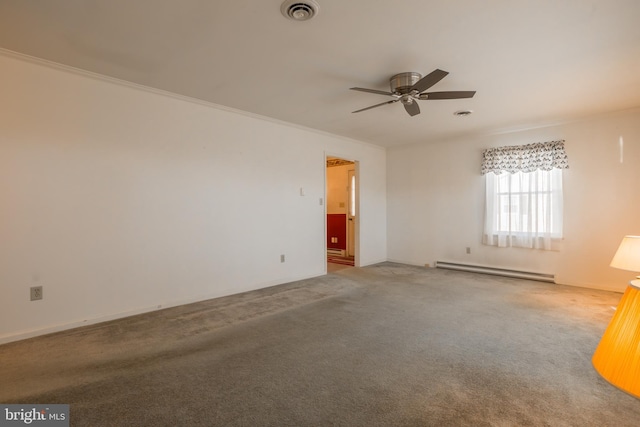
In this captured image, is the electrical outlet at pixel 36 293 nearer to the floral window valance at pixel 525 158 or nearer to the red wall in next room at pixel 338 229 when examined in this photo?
the red wall in next room at pixel 338 229

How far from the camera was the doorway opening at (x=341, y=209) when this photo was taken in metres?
7.43

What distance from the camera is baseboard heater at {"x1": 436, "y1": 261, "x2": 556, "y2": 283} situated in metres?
4.72

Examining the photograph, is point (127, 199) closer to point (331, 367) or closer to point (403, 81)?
point (331, 367)

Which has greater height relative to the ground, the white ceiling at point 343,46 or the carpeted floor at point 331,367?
the white ceiling at point 343,46

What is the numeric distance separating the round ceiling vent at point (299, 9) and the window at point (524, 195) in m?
4.33

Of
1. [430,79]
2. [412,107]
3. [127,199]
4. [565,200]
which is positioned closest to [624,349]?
[430,79]

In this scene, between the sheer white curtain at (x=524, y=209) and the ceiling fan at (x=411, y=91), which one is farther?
the sheer white curtain at (x=524, y=209)

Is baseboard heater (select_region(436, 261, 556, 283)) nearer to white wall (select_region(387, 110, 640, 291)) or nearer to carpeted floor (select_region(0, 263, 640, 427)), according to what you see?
white wall (select_region(387, 110, 640, 291))

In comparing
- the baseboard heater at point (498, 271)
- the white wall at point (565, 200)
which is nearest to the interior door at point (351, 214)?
the white wall at point (565, 200)

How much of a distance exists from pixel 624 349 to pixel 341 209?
713cm

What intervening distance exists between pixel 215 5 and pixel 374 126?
10.8ft

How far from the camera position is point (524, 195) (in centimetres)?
489

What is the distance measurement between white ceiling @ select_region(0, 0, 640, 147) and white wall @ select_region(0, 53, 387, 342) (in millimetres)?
364

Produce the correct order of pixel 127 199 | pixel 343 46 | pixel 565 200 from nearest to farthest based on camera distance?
pixel 343 46, pixel 127 199, pixel 565 200
